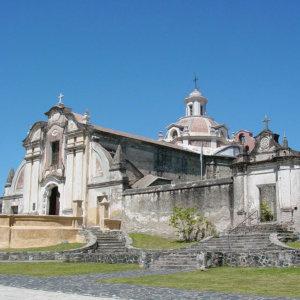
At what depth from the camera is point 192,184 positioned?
30.6m

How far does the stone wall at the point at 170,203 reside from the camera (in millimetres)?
28766

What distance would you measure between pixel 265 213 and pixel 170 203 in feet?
22.8

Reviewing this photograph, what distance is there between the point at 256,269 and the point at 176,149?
88.6 ft

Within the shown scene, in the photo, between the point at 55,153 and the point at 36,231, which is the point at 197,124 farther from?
the point at 36,231

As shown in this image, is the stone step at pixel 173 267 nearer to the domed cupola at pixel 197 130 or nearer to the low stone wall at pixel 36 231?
the low stone wall at pixel 36 231

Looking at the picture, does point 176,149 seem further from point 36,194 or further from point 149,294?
point 149,294

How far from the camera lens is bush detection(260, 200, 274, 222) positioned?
26916 millimetres

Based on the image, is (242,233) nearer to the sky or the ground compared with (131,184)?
nearer to the ground

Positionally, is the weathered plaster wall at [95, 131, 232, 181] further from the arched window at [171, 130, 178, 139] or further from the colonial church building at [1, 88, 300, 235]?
the arched window at [171, 130, 178, 139]

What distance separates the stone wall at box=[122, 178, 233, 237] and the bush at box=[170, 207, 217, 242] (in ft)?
1.21

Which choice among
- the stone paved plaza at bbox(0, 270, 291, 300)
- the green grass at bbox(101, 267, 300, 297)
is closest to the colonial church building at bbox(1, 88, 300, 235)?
the green grass at bbox(101, 267, 300, 297)

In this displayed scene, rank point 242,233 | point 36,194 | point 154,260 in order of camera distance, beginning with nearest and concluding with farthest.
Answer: point 154,260
point 242,233
point 36,194

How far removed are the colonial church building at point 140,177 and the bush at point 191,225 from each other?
1.50 feet

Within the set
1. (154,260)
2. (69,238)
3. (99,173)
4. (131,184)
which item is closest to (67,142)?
(99,173)
